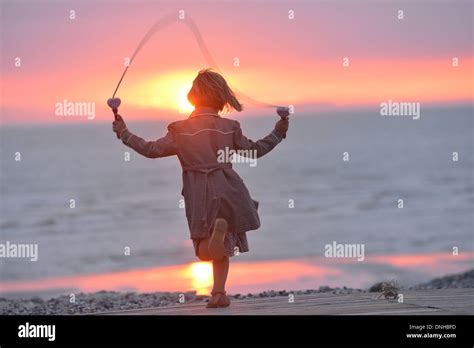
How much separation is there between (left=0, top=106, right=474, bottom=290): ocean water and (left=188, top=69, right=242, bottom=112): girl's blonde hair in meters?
8.02

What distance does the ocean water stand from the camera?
69.5ft

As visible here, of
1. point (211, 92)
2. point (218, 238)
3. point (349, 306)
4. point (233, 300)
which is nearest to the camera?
point (218, 238)

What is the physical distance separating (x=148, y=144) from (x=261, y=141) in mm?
873

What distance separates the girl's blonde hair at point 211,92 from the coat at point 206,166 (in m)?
0.10

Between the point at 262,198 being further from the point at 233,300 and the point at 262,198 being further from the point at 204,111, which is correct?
the point at 204,111

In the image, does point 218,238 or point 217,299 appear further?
point 217,299

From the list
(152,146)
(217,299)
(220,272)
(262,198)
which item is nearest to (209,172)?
(152,146)

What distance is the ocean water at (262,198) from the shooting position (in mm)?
21188

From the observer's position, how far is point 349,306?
8922 mm

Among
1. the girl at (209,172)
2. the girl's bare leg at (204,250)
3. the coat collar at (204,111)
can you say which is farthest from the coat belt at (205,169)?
the coat collar at (204,111)

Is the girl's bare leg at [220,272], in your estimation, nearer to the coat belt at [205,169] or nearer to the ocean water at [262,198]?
the coat belt at [205,169]

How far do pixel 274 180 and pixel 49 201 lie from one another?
923cm

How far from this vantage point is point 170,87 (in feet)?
40.0

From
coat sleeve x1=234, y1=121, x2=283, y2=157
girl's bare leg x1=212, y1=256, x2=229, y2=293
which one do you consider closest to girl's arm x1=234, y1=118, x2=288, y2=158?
coat sleeve x1=234, y1=121, x2=283, y2=157
